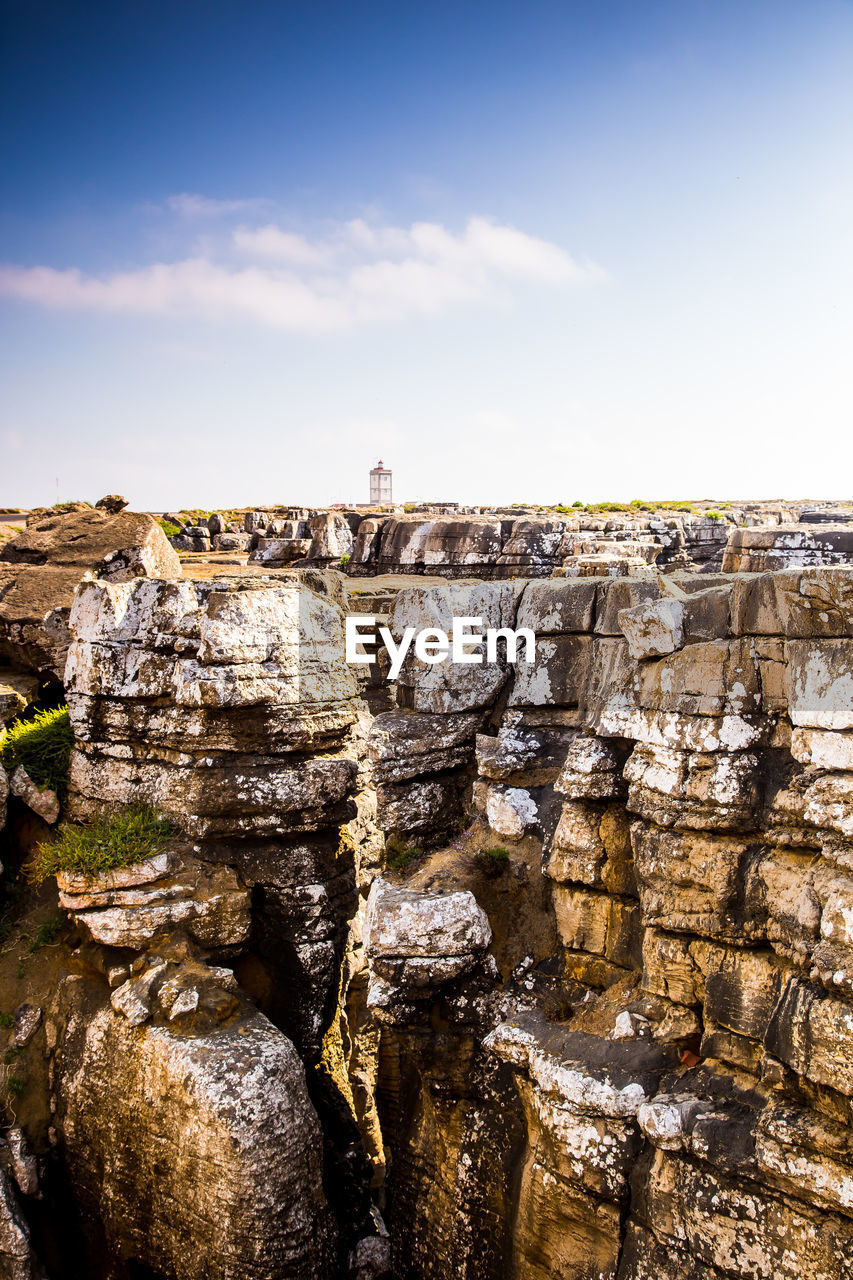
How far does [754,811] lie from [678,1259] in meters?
3.05

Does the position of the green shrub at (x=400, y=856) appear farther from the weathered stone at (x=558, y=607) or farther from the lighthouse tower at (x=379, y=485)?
the lighthouse tower at (x=379, y=485)

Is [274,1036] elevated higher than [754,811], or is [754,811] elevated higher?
[754,811]

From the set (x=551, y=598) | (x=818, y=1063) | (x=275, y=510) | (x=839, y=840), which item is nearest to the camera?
(x=818, y=1063)

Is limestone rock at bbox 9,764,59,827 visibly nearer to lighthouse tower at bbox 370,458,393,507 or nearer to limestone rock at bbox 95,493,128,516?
limestone rock at bbox 95,493,128,516

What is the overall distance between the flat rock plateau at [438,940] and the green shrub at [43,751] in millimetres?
112

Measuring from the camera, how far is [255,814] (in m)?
9.48

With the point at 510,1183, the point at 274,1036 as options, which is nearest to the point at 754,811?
the point at 510,1183

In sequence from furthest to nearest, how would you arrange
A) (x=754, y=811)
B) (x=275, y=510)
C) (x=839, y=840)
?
(x=275, y=510), (x=754, y=811), (x=839, y=840)

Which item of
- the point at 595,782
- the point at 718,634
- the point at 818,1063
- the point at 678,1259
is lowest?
the point at 678,1259

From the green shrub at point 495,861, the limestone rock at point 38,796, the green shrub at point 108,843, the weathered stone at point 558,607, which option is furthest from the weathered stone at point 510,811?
the limestone rock at point 38,796

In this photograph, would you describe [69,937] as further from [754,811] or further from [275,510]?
[275,510]

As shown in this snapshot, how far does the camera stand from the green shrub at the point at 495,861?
866cm

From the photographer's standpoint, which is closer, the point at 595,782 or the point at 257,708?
the point at 595,782

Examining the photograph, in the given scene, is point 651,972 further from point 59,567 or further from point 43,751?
point 59,567
